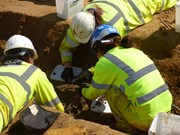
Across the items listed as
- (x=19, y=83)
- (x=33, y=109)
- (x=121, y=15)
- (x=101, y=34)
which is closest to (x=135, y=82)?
(x=101, y=34)

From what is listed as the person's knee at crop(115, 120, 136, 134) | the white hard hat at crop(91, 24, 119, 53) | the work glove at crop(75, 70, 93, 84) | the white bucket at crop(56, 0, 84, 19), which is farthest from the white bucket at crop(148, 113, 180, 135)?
the white bucket at crop(56, 0, 84, 19)

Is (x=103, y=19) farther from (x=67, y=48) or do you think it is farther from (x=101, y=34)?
(x=101, y=34)

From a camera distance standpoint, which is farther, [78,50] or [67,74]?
[78,50]

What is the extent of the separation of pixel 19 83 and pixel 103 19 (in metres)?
2.14

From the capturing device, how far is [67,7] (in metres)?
7.52

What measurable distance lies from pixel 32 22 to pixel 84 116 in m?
2.51

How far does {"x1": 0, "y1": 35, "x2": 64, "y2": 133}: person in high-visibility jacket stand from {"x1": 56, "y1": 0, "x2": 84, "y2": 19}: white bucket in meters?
2.14

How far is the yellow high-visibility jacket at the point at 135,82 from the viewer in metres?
5.12

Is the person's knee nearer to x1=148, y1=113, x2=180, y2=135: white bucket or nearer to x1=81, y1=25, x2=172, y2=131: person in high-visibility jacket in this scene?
x1=81, y1=25, x2=172, y2=131: person in high-visibility jacket

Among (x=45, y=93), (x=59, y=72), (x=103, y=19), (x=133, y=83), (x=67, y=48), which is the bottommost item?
(x=59, y=72)

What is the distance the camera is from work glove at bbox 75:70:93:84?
21.2ft

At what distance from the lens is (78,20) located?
21.1 feet

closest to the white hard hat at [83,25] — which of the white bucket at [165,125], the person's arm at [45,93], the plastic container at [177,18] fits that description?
the plastic container at [177,18]

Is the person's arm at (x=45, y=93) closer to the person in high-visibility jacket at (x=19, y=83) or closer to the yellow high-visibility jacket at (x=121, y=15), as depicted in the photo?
the person in high-visibility jacket at (x=19, y=83)
